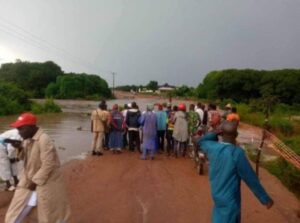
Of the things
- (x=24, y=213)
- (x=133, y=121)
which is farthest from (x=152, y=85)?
(x=24, y=213)

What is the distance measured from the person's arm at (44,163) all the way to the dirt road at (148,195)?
2.41 m

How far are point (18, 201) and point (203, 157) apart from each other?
22.8 feet

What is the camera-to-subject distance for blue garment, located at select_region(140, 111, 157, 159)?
1405cm

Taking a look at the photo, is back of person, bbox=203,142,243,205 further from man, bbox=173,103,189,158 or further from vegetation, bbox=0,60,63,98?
vegetation, bbox=0,60,63,98

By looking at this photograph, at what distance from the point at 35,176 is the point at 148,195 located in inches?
172

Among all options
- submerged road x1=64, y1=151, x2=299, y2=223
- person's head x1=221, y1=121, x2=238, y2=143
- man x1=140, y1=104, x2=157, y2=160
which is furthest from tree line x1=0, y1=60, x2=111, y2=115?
person's head x1=221, y1=121, x2=238, y2=143

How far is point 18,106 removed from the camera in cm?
4497

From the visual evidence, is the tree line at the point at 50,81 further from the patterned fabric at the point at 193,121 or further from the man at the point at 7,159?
the man at the point at 7,159

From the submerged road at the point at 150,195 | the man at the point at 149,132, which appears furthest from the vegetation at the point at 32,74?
the submerged road at the point at 150,195

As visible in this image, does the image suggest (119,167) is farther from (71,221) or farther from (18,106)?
(18,106)

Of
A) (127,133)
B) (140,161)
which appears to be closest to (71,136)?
(127,133)

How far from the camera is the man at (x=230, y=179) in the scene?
4543 millimetres

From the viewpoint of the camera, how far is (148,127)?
1417 cm

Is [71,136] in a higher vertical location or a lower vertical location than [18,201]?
lower
